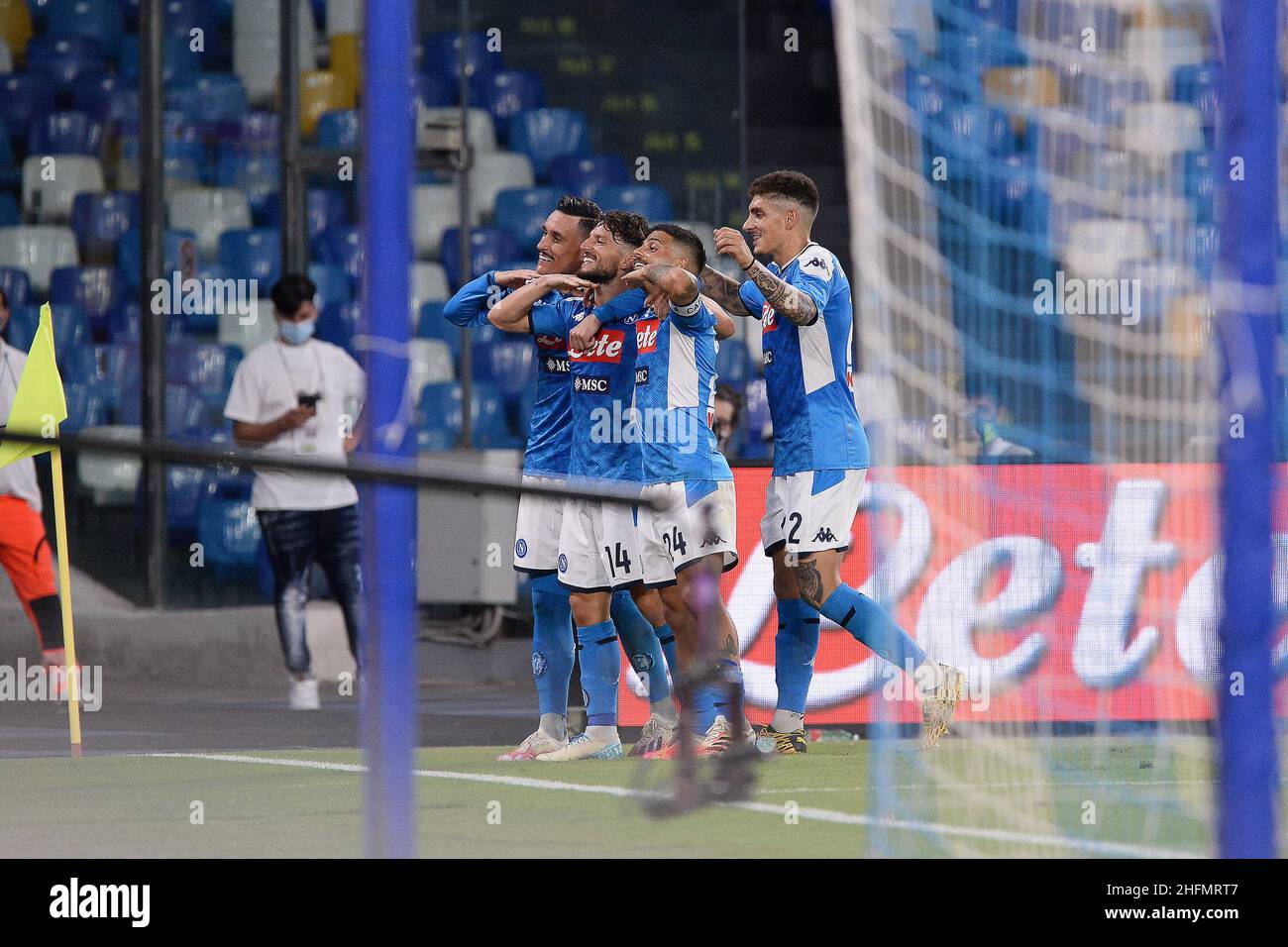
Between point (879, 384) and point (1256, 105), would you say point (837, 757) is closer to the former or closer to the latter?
point (879, 384)

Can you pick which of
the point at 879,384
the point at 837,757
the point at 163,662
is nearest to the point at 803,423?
the point at 837,757

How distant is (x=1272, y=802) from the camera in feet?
12.6

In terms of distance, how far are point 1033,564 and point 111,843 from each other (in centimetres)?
280

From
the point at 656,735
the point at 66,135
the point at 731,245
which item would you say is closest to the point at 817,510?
the point at 656,735

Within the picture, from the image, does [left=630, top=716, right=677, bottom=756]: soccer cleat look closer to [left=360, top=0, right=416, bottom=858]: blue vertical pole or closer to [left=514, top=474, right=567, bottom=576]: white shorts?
[left=514, top=474, right=567, bottom=576]: white shorts

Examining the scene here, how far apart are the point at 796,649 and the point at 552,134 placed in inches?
282

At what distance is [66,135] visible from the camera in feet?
46.3

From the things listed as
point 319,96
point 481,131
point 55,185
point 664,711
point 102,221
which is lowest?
point 664,711

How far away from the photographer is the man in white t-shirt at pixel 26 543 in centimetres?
959

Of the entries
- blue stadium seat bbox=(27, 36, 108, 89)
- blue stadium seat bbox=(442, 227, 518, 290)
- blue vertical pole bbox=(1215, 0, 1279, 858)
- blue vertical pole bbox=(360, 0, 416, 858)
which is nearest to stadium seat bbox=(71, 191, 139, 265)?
blue stadium seat bbox=(27, 36, 108, 89)

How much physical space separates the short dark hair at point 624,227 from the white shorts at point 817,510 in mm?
1025

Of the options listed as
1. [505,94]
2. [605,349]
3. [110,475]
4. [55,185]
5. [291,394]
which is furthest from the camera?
[505,94]

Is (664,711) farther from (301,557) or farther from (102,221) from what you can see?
(102,221)

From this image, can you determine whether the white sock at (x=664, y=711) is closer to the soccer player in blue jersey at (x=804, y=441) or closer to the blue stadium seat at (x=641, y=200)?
the soccer player in blue jersey at (x=804, y=441)
